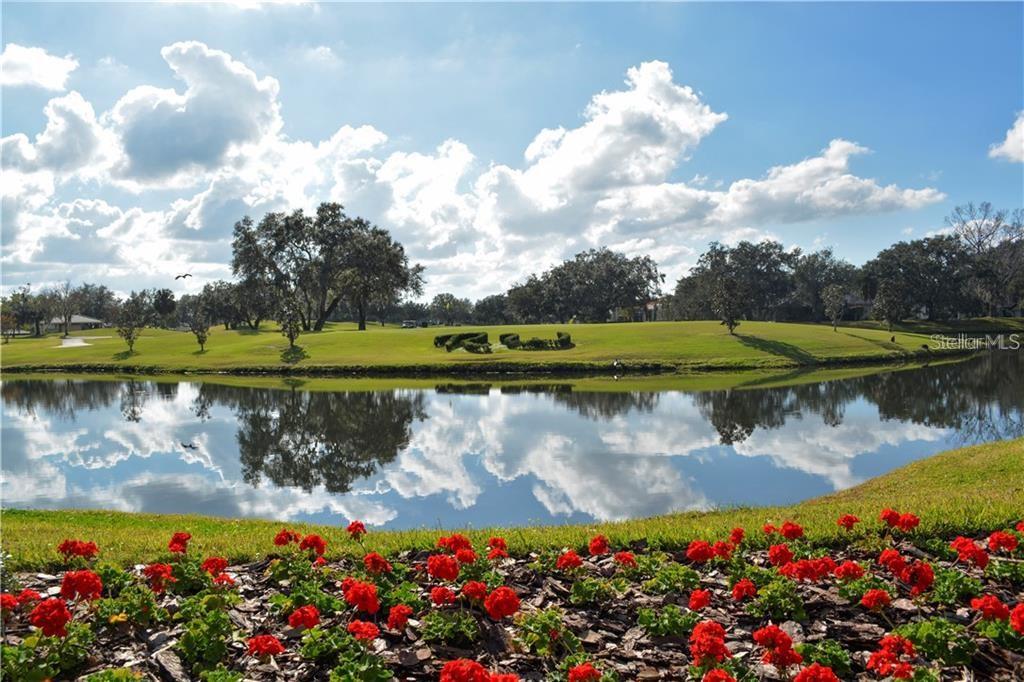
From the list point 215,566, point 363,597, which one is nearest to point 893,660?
point 363,597

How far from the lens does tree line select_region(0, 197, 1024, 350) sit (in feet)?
270

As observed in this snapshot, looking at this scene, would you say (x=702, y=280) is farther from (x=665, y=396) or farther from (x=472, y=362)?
(x=665, y=396)

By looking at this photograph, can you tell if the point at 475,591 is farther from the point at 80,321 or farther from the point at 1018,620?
the point at 80,321

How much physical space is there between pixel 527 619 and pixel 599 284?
108957 millimetres

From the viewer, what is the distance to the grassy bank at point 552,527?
865 cm

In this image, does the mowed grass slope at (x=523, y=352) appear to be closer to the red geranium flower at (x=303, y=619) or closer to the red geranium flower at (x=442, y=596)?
the red geranium flower at (x=442, y=596)

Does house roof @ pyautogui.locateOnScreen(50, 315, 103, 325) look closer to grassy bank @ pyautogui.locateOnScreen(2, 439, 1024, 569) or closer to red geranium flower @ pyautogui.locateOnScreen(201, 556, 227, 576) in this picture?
grassy bank @ pyautogui.locateOnScreen(2, 439, 1024, 569)

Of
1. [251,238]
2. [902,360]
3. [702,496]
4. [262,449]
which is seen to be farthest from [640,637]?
[251,238]

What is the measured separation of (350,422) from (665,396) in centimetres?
1697

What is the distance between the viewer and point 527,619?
5.89 meters

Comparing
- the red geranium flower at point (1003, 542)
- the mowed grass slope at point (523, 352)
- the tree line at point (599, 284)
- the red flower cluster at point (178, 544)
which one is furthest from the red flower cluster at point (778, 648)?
the tree line at point (599, 284)

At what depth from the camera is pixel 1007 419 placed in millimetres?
27453

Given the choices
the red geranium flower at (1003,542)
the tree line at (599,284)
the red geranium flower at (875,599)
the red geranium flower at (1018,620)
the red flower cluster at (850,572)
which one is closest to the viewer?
the red geranium flower at (1018,620)

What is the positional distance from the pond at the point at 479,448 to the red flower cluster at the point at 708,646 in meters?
9.18
